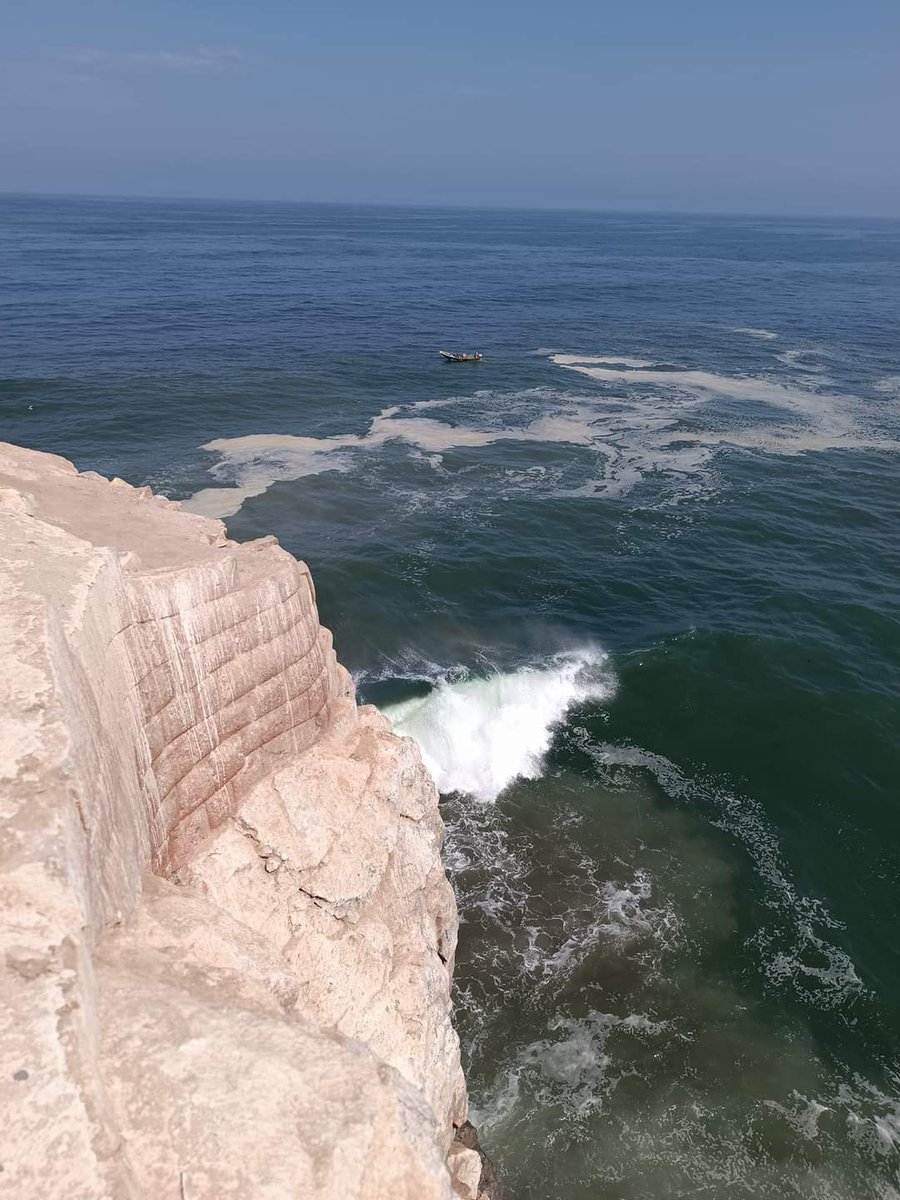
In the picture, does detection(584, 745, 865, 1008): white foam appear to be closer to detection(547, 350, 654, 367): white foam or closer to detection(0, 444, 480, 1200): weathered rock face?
detection(0, 444, 480, 1200): weathered rock face

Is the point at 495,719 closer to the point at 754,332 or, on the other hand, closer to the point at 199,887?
the point at 199,887

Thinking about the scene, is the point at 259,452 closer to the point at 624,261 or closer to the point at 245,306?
Answer: the point at 245,306

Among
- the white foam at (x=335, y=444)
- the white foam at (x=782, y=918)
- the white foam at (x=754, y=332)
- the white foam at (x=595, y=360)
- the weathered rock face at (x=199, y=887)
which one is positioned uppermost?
the weathered rock face at (x=199, y=887)

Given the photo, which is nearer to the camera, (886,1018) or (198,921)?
(198,921)

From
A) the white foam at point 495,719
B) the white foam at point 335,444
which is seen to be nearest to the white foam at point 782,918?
the white foam at point 495,719

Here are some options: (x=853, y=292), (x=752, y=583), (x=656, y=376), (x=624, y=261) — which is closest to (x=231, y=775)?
(x=752, y=583)

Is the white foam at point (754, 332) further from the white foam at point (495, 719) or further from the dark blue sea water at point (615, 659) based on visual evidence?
the white foam at point (495, 719)
